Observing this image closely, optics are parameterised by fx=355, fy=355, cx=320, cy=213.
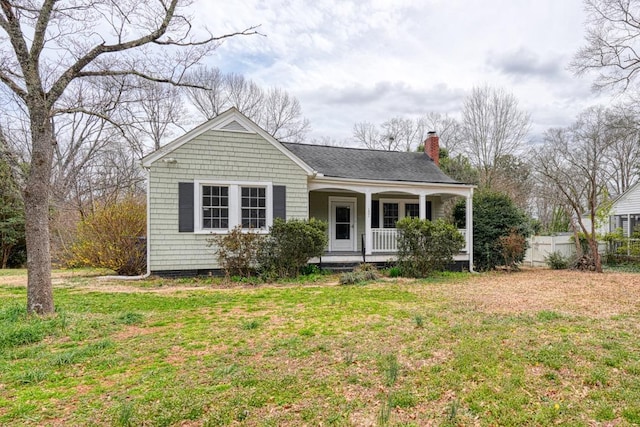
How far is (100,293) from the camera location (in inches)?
312

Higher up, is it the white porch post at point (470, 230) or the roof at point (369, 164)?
the roof at point (369, 164)

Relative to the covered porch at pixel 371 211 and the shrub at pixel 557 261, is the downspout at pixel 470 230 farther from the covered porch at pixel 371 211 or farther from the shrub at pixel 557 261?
the shrub at pixel 557 261

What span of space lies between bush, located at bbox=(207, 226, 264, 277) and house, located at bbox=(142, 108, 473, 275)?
0.55 meters

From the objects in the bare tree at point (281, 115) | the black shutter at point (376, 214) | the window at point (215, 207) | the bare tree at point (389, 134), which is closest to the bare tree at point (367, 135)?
the bare tree at point (389, 134)

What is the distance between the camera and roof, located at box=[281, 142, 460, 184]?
41.5ft

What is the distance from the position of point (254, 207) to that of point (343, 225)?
4.14 m

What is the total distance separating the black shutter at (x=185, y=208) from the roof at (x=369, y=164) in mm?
4144

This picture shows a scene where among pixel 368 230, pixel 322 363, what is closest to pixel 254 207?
pixel 368 230

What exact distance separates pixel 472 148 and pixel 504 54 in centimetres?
805

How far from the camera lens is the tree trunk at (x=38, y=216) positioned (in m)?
5.59

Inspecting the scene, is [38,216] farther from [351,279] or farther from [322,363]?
[351,279]

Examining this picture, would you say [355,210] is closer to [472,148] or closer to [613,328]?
[613,328]

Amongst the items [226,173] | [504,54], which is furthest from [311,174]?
[504,54]

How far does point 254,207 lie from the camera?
10.8 m
